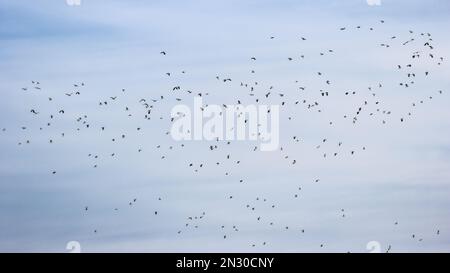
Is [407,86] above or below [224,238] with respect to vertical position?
above

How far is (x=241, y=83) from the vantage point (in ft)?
50.8
